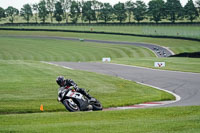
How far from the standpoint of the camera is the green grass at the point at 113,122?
9.89 metres

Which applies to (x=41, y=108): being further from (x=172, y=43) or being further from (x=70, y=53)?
(x=172, y=43)

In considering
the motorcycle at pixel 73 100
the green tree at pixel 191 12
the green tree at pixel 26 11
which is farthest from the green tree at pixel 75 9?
the motorcycle at pixel 73 100

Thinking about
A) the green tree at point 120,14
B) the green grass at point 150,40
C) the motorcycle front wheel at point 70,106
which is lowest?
the green grass at point 150,40

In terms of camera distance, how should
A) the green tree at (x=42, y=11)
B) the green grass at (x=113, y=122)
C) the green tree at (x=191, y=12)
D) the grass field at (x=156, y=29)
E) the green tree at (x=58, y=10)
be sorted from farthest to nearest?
the green tree at (x=58, y=10), the green tree at (x=42, y=11), the green tree at (x=191, y=12), the grass field at (x=156, y=29), the green grass at (x=113, y=122)

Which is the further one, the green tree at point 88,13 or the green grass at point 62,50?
the green tree at point 88,13

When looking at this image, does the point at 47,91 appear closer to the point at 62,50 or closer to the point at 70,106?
the point at 70,106

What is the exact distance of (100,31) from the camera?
320ft

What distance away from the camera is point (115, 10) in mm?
140750

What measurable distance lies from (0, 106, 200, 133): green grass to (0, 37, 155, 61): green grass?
153ft

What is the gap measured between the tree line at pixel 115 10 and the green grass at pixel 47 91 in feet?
327

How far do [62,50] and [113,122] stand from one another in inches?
2378

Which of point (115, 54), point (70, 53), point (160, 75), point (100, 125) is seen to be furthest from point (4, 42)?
point (100, 125)

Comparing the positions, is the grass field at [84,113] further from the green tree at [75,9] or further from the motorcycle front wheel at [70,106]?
the green tree at [75,9]

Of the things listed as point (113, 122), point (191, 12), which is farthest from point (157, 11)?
point (113, 122)
